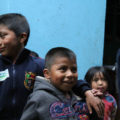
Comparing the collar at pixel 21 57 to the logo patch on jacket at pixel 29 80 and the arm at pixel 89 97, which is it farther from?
the arm at pixel 89 97

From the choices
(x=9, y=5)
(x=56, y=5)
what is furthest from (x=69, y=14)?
(x=9, y=5)

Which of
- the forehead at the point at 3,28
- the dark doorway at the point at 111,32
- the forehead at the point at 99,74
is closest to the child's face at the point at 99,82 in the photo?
the forehead at the point at 99,74

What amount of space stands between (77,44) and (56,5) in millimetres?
669

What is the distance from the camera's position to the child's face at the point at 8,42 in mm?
2035

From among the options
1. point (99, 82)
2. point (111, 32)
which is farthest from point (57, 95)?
point (111, 32)

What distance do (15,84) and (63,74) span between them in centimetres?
43

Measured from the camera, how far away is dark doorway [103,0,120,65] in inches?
198

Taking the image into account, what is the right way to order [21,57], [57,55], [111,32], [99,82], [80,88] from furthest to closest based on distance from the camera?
1. [111,32]
2. [99,82]
3. [21,57]
4. [80,88]
5. [57,55]

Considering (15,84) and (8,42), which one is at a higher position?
(8,42)

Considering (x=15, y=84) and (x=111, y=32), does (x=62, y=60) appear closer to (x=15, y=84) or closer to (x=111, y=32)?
(x=15, y=84)

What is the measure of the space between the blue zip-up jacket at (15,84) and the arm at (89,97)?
0.35 metres

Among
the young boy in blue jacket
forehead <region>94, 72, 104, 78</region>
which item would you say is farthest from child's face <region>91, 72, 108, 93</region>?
the young boy in blue jacket

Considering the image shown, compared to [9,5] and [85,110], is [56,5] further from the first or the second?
[85,110]

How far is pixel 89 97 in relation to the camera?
1.84 m
